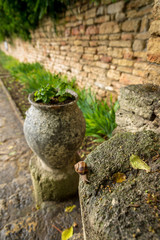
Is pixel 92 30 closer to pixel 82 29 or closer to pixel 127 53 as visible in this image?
pixel 82 29

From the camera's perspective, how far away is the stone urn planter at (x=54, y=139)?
4.37 ft

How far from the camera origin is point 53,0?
3.70 metres

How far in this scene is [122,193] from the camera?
73 cm

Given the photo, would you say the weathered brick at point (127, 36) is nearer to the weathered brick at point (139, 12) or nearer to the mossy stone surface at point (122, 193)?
the weathered brick at point (139, 12)

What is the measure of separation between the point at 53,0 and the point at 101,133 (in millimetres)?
3410

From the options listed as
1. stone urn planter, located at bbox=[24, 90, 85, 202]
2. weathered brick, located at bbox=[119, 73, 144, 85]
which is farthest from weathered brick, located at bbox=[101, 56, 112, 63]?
stone urn planter, located at bbox=[24, 90, 85, 202]

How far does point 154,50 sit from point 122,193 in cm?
119

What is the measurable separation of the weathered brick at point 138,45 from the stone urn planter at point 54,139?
1.56 meters

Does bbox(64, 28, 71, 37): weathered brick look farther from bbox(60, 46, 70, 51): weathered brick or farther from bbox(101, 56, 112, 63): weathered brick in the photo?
bbox(101, 56, 112, 63): weathered brick

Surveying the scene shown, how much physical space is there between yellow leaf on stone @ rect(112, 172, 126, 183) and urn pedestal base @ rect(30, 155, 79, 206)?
874 millimetres

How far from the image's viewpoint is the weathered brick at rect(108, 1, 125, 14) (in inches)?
97.0

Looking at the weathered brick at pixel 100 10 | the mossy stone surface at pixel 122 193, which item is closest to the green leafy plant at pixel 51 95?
the mossy stone surface at pixel 122 193

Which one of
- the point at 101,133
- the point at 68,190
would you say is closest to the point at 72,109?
the point at 68,190

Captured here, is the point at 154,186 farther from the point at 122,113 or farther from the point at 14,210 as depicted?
the point at 14,210
